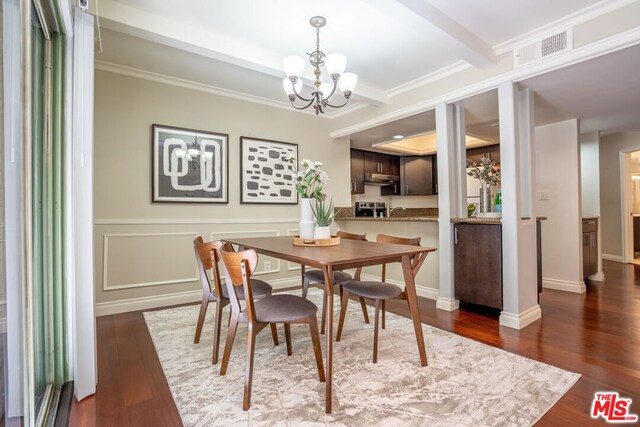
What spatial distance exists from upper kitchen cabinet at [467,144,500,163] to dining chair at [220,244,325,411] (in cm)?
476

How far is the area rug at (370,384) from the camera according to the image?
59.3 inches

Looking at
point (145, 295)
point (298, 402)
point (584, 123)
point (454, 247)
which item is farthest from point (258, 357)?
point (584, 123)

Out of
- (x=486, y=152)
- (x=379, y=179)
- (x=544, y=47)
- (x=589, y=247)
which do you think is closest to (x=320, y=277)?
(x=544, y=47)

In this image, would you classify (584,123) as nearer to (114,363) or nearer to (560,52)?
(560,52)

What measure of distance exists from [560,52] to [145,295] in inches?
165

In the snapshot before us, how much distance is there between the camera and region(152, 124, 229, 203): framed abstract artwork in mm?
3338

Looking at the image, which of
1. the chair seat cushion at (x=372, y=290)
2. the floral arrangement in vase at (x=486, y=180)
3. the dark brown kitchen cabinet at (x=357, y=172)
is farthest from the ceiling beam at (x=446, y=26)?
the dark brown kitchen cabinet at (x=357, y=172)

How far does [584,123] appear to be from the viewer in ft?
13.5

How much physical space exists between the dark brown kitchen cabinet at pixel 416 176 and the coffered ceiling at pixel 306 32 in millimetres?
2919

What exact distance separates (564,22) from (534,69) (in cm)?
34

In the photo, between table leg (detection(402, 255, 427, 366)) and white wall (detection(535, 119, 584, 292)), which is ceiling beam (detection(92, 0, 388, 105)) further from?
white wall (detection(535, 119, 584, 292))

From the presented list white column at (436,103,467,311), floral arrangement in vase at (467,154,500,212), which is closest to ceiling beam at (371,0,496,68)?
white column at (436,103,467,311)

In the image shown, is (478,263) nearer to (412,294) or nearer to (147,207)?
(412,294)

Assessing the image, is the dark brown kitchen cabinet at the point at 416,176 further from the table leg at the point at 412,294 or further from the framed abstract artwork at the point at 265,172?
the table leg at the point at 412,294
